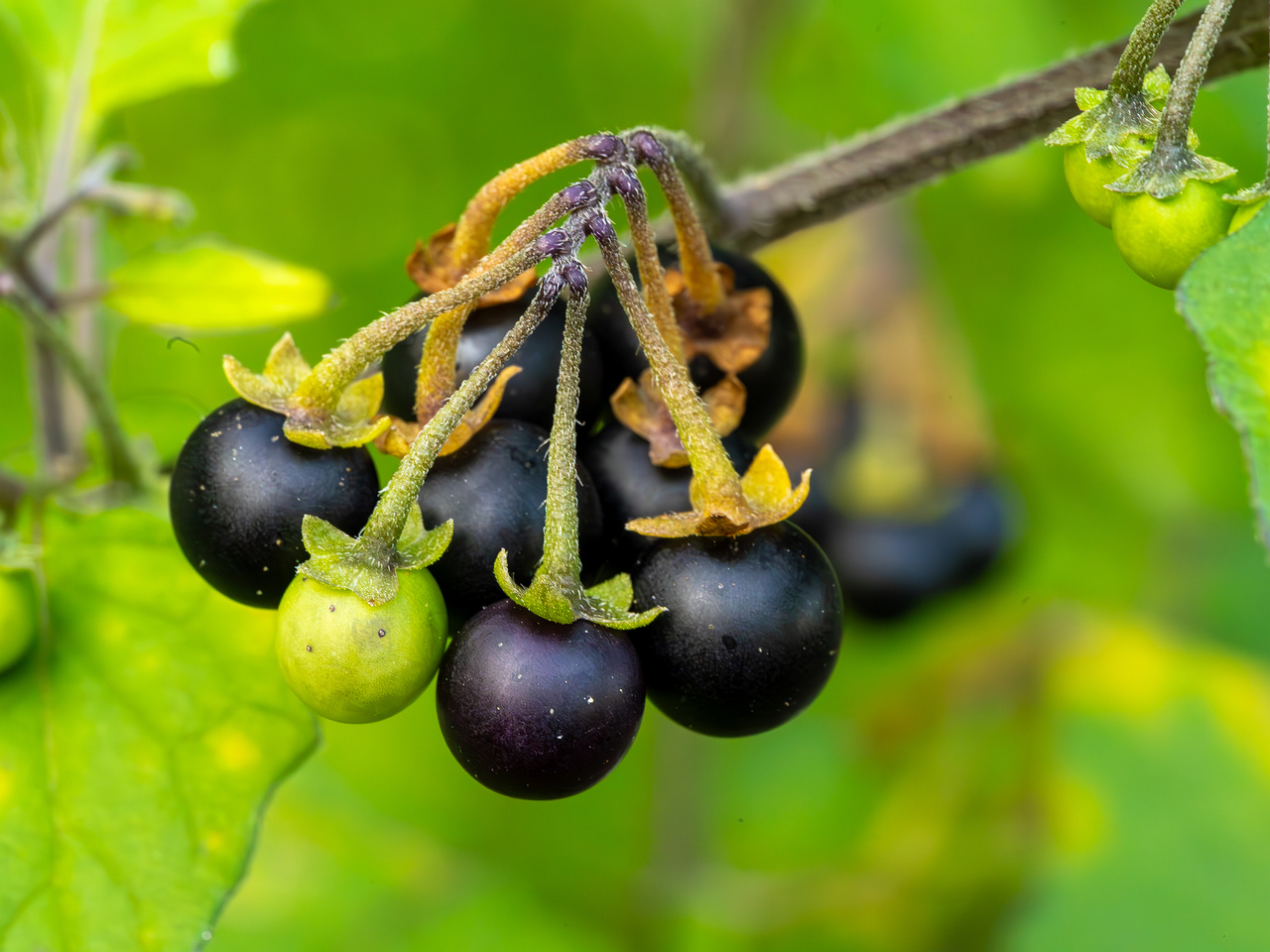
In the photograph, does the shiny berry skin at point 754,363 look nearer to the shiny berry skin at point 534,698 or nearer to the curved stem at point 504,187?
the curved stem at point 504,187

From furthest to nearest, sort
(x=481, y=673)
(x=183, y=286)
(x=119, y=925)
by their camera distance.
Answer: (x=183, y=286) < (x=119, y=925) < (x=481, y=673)

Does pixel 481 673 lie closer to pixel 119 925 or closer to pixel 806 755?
pixel 119 925

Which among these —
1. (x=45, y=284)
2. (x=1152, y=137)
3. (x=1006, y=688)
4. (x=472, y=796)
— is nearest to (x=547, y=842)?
(x=472, y=796)

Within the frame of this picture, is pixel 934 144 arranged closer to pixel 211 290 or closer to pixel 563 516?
pixel 563 516

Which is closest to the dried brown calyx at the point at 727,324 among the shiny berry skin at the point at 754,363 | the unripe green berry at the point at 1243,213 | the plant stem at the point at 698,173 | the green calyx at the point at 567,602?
the shiny berry skin at the point at 754,363

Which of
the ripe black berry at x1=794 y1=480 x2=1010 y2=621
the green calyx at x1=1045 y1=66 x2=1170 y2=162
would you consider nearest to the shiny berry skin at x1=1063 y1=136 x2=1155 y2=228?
the green calyx at x1=1045 y1=66 x2=1170 y2=162

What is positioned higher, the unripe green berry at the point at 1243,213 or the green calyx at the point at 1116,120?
the green calyx at the point at 1116,120

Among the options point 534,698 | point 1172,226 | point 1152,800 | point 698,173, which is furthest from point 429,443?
point 1152,800

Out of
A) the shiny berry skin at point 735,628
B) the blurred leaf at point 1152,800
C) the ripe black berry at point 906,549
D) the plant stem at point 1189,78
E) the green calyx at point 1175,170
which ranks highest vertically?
the plant stem at point 1189,78
